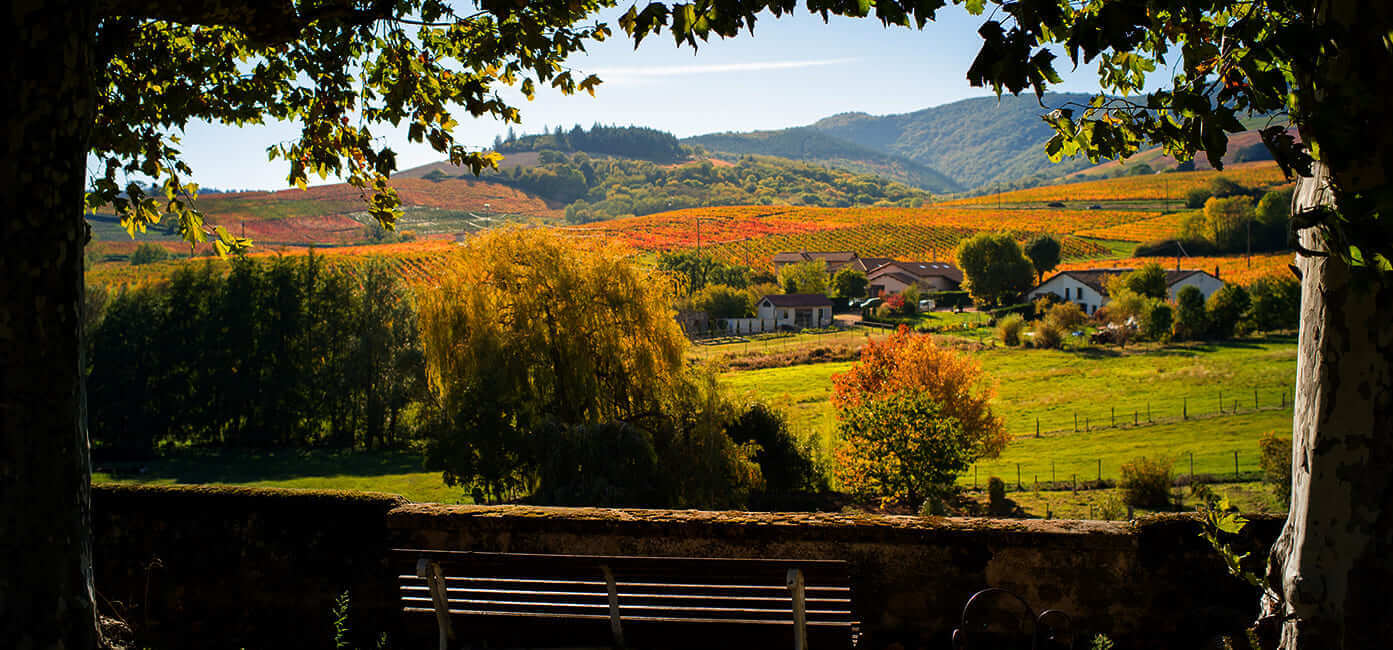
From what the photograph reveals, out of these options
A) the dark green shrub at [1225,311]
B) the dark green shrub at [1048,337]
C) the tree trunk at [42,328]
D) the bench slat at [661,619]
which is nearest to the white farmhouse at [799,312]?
the dark green shrub at [1048,337]

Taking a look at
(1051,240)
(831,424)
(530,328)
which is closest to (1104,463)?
(831,424)

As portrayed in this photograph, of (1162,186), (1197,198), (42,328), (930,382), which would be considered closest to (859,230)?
(1197,198)

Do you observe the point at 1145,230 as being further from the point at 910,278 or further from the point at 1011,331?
the point at 1011,331

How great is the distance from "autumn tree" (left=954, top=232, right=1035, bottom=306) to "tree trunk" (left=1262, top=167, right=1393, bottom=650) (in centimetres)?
9295

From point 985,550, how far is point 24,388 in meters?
5.39

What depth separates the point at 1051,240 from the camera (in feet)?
333

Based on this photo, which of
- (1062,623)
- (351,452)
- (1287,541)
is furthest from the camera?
(351,452)

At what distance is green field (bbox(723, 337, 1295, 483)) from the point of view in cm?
3912

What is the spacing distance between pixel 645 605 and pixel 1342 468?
11.4ft

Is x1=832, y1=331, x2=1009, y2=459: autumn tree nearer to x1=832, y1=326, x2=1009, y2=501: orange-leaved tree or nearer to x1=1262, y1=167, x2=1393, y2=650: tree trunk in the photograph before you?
x1=832, y1=326, x2=1009, y2=501: orange-leaved tree

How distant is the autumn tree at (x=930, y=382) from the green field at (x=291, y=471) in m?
19.0

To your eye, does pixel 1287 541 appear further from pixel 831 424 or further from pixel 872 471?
pixel 831 424

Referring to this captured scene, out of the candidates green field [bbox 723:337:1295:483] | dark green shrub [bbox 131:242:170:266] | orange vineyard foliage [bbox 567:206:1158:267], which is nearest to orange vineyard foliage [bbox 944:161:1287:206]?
orange vineyard foliage [bbox 567:206:1158:267]

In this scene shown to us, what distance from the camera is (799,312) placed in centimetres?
8644
